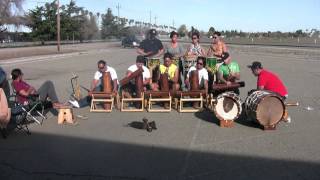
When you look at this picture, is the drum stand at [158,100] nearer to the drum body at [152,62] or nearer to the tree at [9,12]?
the drum body at [152,62]

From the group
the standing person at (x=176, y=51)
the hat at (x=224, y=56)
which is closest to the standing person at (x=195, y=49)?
the standing person at (x=176, y=51)

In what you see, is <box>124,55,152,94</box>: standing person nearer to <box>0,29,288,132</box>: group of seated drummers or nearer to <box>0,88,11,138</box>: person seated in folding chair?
<box>0,29,288,132</box>: group of seated drummers

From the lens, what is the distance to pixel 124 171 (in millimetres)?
7137

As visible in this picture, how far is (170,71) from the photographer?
13141 mm

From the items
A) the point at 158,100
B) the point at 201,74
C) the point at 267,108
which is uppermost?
the point at 201,74

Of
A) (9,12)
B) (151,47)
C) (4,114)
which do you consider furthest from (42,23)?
(4,114)

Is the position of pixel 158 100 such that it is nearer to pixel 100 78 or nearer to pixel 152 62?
pixel 100 78

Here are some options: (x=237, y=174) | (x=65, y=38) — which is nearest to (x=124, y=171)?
(x=237, y=174)

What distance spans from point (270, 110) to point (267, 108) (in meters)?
0.07

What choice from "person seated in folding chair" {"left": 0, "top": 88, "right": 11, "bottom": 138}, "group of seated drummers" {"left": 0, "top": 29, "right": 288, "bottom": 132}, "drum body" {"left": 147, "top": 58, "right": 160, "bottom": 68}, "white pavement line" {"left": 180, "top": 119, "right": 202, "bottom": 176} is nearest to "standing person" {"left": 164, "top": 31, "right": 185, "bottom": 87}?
"group of seated drummers" {"left": 0, "top": 29, "right": 288, "bottom": 132}

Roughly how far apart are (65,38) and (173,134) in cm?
8298

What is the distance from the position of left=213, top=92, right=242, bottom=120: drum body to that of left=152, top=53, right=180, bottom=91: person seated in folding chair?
2.64 meters

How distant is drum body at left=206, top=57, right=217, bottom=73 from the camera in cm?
1345

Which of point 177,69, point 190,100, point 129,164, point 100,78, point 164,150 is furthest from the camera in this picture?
point 177,69
